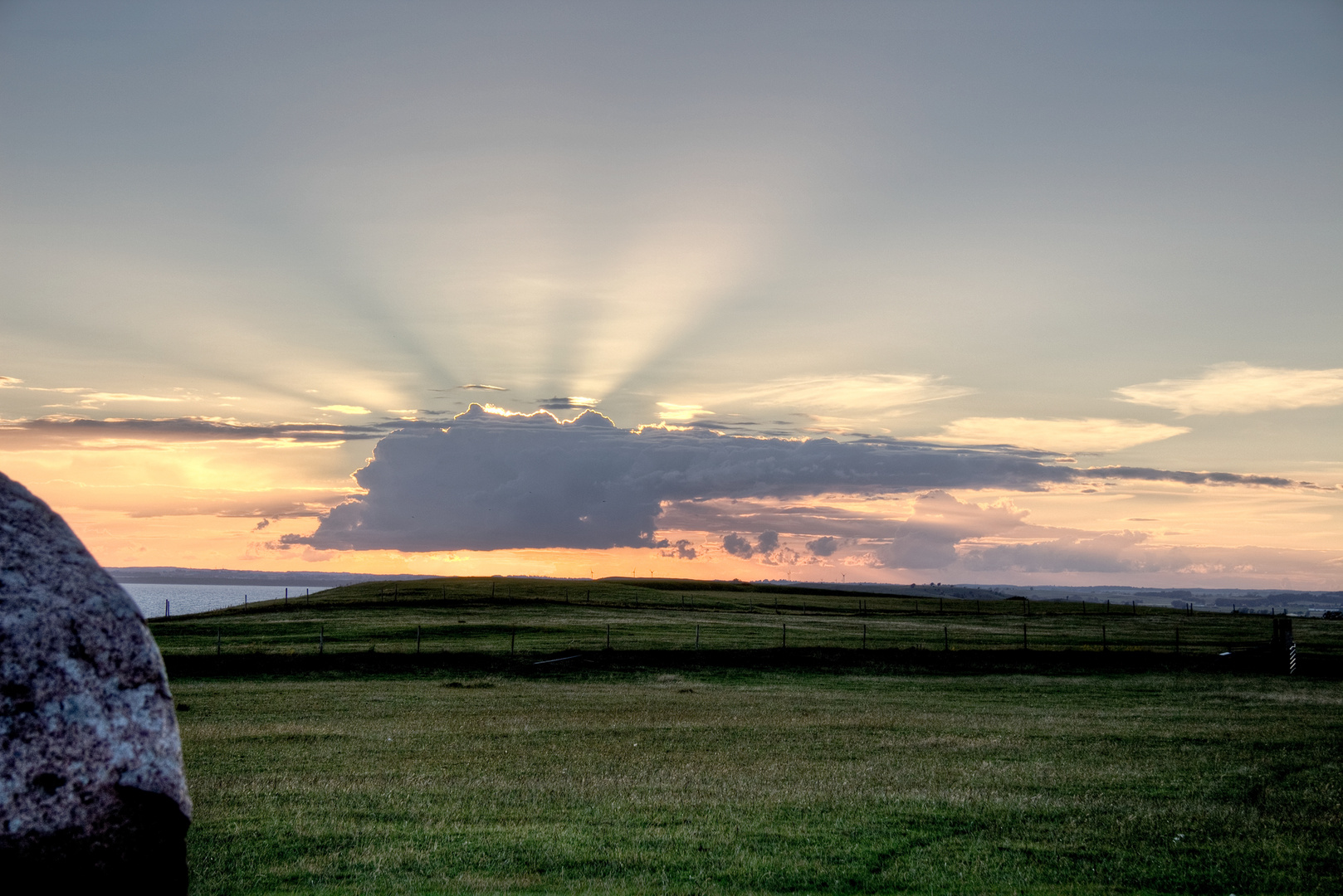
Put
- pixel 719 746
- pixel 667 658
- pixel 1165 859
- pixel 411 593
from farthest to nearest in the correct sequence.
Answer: pixel 411 593, pixel 667 658, pixel 719 746, pixel 1165 859

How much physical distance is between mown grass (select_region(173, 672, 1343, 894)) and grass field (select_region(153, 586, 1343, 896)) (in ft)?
0.23

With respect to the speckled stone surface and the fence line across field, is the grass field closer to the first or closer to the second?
the speckled stone surface

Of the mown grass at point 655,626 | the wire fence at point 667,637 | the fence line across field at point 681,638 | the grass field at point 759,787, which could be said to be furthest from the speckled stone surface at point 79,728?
the mown grass at point 655,626

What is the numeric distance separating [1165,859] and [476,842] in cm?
951

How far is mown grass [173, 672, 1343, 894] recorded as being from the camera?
40.6 ft

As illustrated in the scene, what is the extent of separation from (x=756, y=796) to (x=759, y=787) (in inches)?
35.9

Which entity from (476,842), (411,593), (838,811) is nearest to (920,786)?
(838,811)

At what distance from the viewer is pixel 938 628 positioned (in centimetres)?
8300

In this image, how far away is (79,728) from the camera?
20.5ft

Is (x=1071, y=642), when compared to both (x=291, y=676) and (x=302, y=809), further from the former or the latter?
(x=302, y=809)

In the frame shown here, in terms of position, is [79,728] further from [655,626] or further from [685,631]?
[655,626]

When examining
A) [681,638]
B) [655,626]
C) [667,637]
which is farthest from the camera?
[655,626]

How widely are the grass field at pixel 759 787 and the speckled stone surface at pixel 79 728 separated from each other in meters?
5.74

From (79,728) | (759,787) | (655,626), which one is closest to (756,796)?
(759,787)
